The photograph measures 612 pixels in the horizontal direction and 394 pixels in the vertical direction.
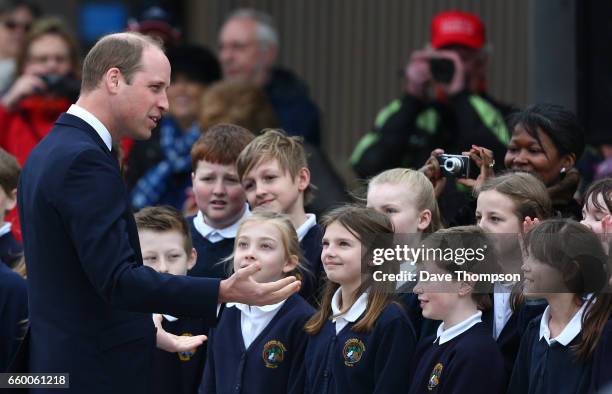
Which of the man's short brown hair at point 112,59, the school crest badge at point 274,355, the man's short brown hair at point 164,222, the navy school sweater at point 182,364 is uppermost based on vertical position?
the man's short brown hair at point 112,59

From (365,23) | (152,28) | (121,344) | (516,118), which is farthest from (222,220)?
(365,23)

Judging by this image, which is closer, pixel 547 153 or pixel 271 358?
pixel 271 358

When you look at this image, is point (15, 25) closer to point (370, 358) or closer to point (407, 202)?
point (407, 202)

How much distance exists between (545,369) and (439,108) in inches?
108

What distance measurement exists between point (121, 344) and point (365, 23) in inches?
223

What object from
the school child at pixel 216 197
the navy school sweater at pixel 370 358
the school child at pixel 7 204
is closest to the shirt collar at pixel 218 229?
the school child at pixel 216 197

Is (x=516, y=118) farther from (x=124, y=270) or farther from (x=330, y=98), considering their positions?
(x=330, y=98)

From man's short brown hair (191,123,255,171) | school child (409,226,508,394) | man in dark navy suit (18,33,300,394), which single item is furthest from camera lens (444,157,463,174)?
man in dark navy suit (18,33,300,394)

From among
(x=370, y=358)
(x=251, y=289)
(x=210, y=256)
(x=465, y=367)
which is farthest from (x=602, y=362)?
(x=210, y=256)

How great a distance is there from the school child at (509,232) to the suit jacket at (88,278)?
1177 mm

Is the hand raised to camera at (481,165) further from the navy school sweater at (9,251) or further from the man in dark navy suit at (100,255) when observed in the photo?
the navy school sweater at (9,251)

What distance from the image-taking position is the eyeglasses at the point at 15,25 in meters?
9.20

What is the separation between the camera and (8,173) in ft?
20.2

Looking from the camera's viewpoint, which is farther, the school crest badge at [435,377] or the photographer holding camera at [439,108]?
the photographer holding camera at [439,108]
